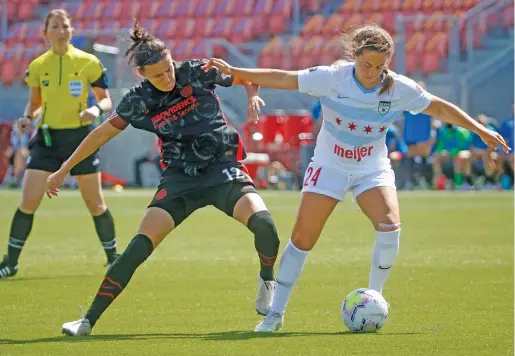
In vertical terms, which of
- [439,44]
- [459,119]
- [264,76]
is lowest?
[439,44]

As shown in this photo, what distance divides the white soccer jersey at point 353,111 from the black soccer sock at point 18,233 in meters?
3.76

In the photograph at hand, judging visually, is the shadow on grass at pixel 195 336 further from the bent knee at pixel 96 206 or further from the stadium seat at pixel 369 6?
the stadium seat at pixel 369 6

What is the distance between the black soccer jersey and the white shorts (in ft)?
1.95

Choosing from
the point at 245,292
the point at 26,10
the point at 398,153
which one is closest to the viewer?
the point at 245,292

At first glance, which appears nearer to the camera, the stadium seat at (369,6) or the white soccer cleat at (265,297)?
the white soccer cleat at (265,297)

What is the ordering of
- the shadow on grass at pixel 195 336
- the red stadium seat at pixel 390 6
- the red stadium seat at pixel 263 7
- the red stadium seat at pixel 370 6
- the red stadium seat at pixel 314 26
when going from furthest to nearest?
1. the red stadium seat at pixel 263 7
2. the red stadium seat at pixel 370 6
3. the red stadium seat at pixel 390 6
4. the red stadium seat at pixel 314 26
5. the shadow on grass at pixel 195 336

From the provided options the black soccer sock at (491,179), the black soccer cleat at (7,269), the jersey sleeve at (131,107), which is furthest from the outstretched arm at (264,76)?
the black soccer sock at (491,179)

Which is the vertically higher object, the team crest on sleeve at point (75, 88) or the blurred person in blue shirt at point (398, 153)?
the team crest on sleeve at point (75, 88)

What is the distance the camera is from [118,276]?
6703mm

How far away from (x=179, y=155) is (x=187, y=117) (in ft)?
0.81

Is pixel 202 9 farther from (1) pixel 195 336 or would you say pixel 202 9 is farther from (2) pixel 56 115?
(1) pixel 195 336

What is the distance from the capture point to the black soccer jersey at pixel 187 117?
22.6 ft

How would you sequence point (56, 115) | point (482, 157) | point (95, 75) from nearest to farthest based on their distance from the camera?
point (56, 115)
point (95, 75)
point (482, 157)

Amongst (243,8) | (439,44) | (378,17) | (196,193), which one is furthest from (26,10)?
(196,193)
